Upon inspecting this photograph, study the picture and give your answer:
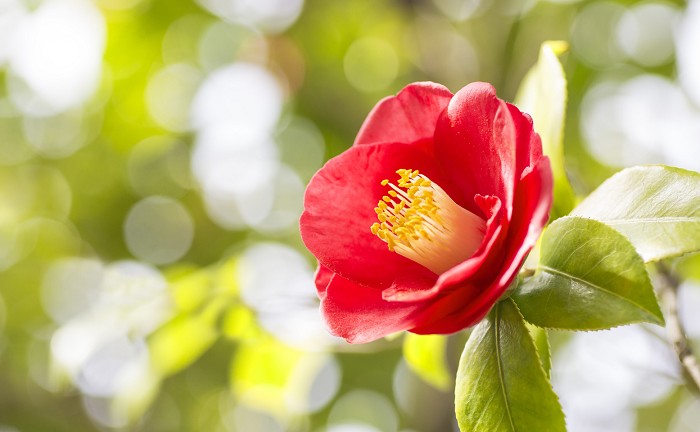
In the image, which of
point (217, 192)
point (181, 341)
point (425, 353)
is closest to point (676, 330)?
point (425, 353)

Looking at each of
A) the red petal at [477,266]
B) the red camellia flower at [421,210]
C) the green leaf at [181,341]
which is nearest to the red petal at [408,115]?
the red camellia flower at [421,210]

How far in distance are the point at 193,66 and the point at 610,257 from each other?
10.7 feet

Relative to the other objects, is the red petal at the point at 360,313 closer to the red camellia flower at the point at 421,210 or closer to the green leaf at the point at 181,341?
the red camellia flower at the point at 421,210

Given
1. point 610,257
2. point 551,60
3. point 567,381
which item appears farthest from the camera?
point 567,381

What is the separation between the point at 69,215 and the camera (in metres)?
3.83

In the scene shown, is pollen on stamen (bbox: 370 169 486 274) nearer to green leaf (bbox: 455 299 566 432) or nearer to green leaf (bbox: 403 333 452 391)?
green leaf (bbox: 455 299 566 432)

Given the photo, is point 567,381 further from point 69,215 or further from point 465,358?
point 69,215

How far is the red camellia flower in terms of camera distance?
0.56 m

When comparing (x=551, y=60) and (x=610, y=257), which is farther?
(x=551, y=60)

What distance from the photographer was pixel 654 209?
53cm

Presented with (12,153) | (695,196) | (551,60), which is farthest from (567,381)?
(12,153)

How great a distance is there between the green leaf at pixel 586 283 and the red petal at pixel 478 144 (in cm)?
5

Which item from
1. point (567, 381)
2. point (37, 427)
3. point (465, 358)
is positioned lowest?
point (37, 427)

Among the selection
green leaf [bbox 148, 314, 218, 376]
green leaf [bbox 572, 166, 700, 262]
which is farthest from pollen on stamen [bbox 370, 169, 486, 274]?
green leaf [bbox 148, 314, 218, 376]
